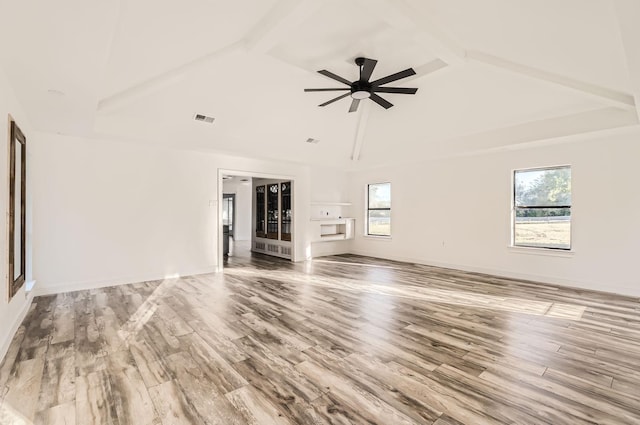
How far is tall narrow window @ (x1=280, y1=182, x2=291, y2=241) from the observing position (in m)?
8.03

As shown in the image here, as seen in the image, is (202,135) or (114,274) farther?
(202,135)

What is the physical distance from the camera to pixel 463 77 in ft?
15.6

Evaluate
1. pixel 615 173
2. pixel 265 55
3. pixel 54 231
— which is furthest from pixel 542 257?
pixel 54 231

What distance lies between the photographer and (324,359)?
2592 mm

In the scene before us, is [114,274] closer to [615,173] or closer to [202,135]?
[202,135]

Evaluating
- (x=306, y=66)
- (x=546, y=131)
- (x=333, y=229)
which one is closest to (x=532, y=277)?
(x=546, y=131)

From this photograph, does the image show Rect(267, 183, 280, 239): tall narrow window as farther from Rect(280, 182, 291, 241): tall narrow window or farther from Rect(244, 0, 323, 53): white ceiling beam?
Rect(244, 0, 323, 53): white ceiling beam

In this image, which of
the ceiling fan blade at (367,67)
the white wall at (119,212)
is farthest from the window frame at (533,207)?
the white wall at (119,212)

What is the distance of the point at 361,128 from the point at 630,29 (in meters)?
5.12

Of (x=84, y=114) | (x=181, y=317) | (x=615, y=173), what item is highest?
(x=84, y=114)

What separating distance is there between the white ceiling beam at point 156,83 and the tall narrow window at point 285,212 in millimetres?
4150

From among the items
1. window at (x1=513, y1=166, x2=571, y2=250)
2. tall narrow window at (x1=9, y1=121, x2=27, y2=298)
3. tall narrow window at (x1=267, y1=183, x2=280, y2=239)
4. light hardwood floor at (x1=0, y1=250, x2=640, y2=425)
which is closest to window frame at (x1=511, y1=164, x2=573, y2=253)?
window at (x1=513, y1=166, x2=571, y2=250)

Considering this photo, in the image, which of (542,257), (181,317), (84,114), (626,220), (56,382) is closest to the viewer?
(56,382)

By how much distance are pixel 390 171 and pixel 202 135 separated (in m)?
4.66
